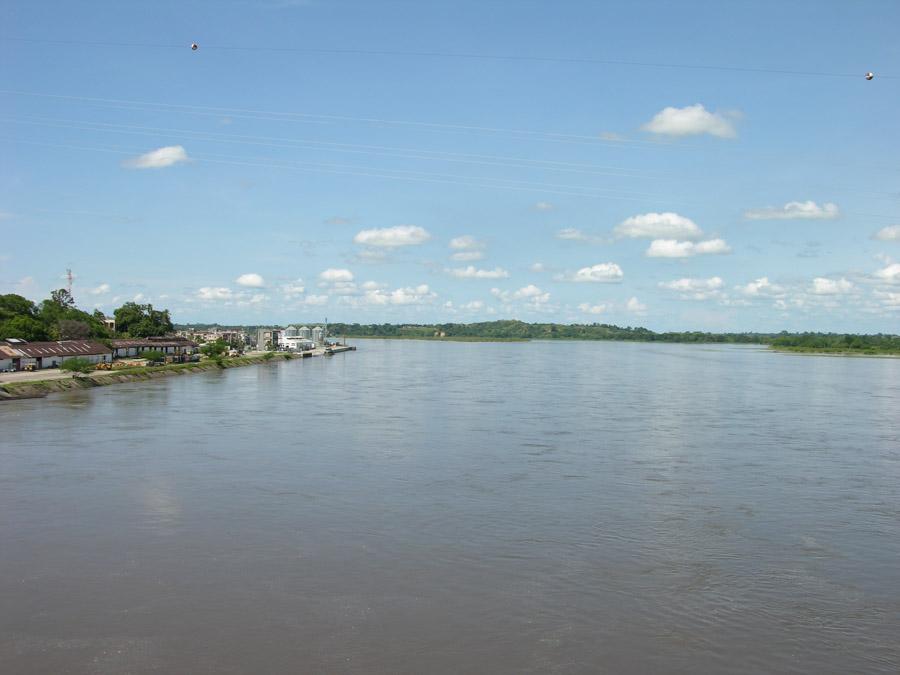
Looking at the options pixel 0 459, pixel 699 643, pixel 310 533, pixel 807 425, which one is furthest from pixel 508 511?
pixel 807 425

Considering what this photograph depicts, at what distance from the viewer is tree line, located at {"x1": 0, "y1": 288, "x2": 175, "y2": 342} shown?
188ft

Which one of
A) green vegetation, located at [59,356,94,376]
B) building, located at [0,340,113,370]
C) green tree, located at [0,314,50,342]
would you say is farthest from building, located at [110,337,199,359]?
green vegetation, located at [59,356,94,376]

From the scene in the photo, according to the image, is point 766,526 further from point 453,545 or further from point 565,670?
point 565,670

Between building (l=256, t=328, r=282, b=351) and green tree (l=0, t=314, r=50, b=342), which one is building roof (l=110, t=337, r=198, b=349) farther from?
building (l=256, t=328, r=282, b=351)

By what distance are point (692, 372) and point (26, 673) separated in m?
60.9

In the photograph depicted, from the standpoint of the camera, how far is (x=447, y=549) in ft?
41.0

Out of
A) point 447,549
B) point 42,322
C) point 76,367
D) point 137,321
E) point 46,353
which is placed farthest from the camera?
point 137,321

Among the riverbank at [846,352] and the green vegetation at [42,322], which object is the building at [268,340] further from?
the riverbank at [846,352]

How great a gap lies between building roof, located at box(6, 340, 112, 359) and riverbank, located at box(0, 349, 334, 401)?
4379mm

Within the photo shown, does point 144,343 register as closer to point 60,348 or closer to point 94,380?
point 60,348

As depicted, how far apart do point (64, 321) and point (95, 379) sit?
2515 cm

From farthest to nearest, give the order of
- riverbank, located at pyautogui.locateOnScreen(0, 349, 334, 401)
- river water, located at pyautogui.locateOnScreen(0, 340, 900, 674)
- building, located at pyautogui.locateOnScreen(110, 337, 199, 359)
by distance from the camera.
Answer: building, located at pyautogui.locateOnScreen(110, 337, 199, 359)
riverbank, located at pyautogui.locateOnScreen(0, 349, 334, 401)
river water, located at pyautogui.locateOnScreen(0, 340, 900, 674)

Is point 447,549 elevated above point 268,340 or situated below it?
below

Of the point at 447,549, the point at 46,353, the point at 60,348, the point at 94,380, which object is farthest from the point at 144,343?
the point at 447,549
